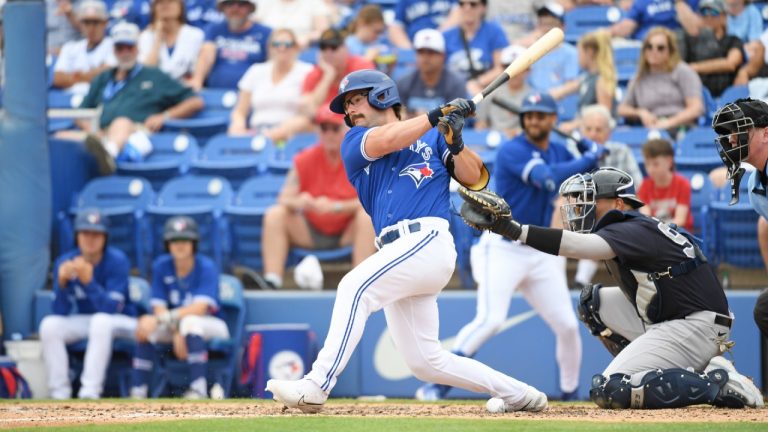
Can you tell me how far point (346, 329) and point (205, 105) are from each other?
647 centimetres

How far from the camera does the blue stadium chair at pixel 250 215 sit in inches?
384

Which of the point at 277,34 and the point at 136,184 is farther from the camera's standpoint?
the point at 277,34

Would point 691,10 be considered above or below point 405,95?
above

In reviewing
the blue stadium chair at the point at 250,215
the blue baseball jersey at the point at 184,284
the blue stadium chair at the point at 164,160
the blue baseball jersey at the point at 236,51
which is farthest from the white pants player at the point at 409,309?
the blue baseball jersey at the point at 236,51

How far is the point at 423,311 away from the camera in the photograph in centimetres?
568

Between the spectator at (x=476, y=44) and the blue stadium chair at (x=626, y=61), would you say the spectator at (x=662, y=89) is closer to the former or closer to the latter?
the blue stadium chair at (x=626, y=61)

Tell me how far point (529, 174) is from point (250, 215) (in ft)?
8.26

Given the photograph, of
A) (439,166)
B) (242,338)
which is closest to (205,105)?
(242,338)

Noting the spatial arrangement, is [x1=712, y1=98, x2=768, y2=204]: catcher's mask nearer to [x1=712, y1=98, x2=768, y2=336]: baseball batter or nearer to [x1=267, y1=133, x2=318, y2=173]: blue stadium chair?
[x1=712, y1=98, x2=768, y2=336]: baseball batter

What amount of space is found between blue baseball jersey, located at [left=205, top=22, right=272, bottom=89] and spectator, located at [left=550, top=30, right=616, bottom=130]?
3149mm

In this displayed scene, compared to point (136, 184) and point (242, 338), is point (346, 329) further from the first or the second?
point (136, 184)

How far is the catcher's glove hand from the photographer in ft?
17.7

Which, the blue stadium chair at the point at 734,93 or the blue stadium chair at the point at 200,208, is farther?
the blue stadium chair at the point at 734,93

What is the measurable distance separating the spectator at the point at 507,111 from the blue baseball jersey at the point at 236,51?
2463 mm
